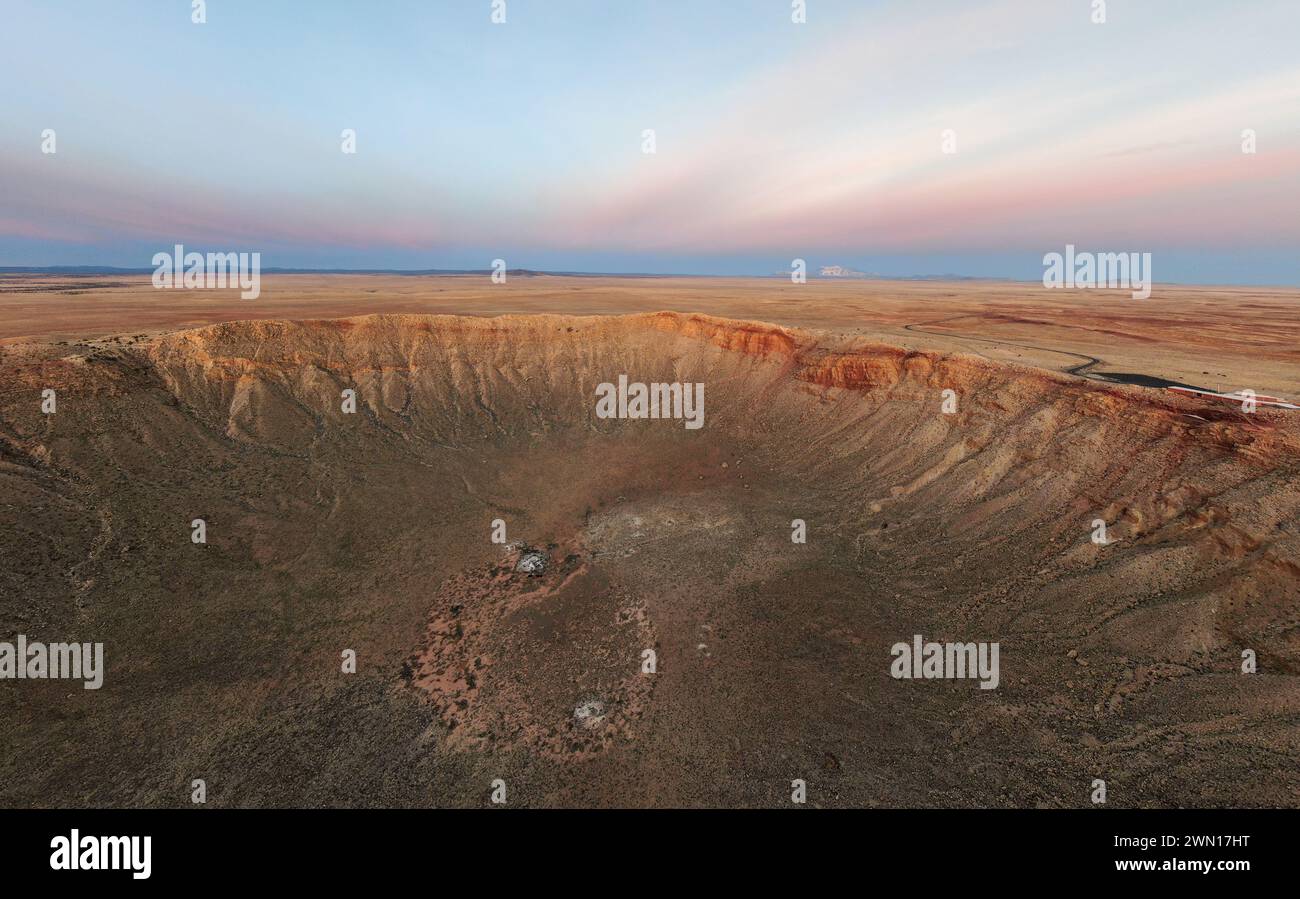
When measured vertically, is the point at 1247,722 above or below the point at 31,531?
below

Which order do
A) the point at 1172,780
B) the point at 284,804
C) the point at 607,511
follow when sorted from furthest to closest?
1. the point at 607,511
2. the point at 284,804
3. the point at 1172,780
